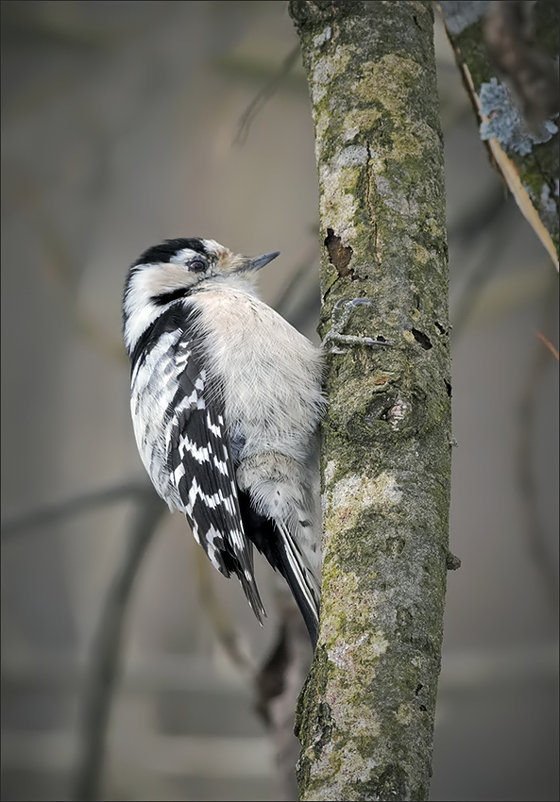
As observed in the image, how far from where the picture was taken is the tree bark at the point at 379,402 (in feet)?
3.28

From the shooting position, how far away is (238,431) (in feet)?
6.13

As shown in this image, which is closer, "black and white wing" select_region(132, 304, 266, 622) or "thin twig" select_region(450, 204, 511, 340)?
"black and white wing" select_region(132, 304, 266, 622)

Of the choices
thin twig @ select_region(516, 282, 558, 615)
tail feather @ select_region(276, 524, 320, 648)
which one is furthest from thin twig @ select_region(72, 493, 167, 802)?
thin twig @ select_region(516, 282, 558, 615)

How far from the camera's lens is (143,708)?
2.93 metres

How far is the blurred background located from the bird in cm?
46

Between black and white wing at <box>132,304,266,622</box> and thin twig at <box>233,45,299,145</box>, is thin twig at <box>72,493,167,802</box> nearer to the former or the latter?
black and white wing at <box>132,304,266,622</box>

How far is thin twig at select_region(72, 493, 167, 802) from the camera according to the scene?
2.37 meters

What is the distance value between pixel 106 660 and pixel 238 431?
0.92 metres

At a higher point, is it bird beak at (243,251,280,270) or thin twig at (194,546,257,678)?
bird beak at (243,251,280,270)

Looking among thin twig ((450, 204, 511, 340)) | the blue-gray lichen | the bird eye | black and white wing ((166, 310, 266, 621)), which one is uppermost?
the blue-gray lichen

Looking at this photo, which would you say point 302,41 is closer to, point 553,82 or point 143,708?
point 553,82

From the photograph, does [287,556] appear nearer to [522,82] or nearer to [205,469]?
[205,469]

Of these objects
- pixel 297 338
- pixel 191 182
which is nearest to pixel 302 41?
pixel 297 338

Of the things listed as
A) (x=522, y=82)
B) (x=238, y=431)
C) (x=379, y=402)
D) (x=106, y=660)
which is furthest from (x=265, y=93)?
(x=106, y=660)
